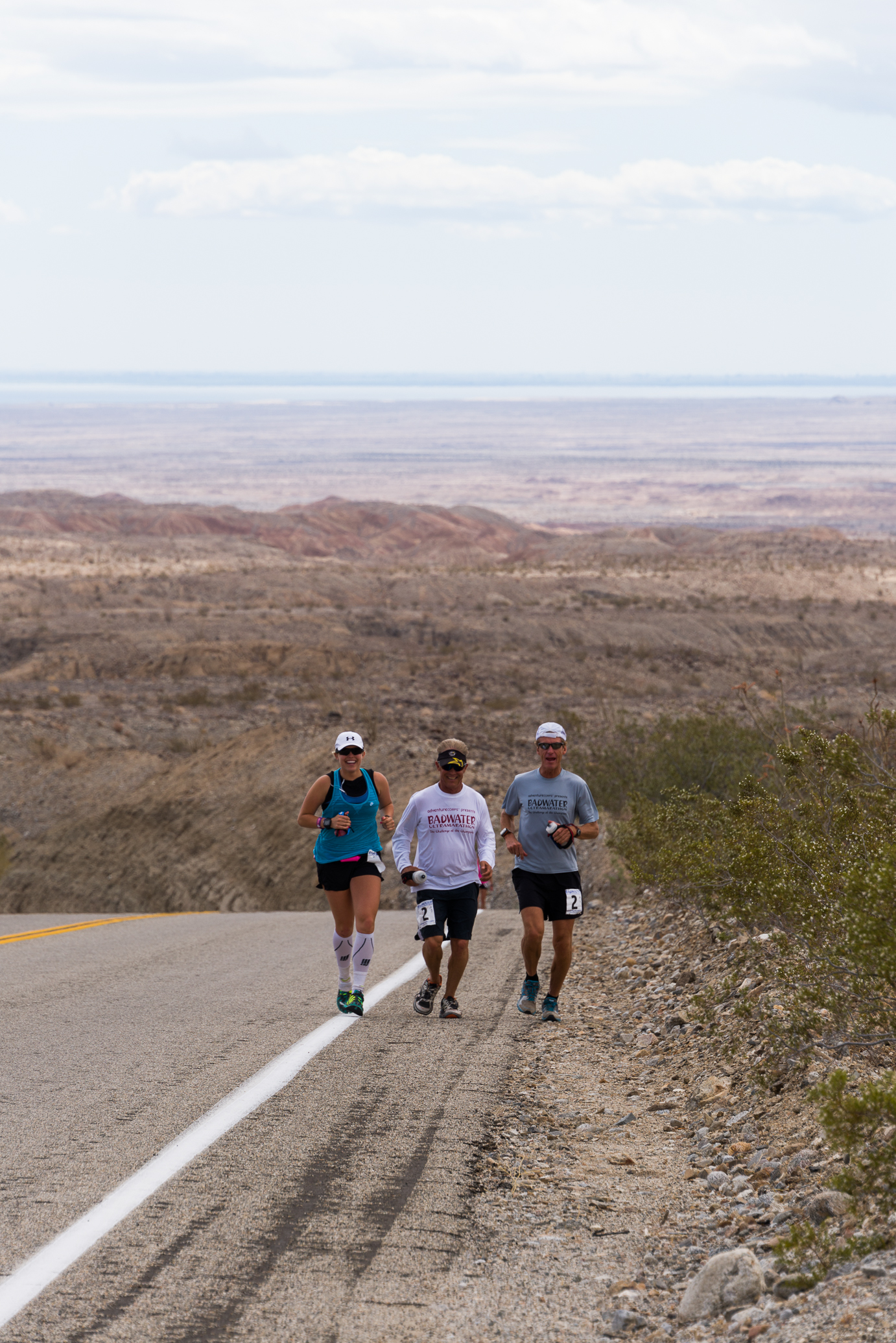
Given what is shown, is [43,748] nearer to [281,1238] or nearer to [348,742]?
[348,742]

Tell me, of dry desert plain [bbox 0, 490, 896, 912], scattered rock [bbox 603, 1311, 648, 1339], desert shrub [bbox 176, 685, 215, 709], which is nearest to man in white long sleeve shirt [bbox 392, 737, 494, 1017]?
scattered rock [bbox 603, 1311, 648, 1339]

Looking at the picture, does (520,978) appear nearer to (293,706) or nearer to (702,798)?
(702,798)

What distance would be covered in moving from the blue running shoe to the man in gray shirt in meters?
0.13

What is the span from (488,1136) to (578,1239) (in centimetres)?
113

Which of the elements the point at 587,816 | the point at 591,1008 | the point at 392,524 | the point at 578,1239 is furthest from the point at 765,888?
the point at 392,524

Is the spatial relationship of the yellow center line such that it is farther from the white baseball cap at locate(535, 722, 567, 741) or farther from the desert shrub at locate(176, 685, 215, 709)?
the desert shrub at locate(176, 685, 215, 709)

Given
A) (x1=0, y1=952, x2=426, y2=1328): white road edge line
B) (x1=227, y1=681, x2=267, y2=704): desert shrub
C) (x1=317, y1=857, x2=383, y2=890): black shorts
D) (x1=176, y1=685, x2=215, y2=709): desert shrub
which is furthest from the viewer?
(x1=227, y1=681, x2=267, y2=704): desert shrub

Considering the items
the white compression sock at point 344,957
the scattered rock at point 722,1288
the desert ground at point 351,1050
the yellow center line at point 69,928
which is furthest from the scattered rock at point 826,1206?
the yellow center line at point 69,928

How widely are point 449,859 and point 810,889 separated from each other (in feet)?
7.43

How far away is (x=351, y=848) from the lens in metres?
8.06

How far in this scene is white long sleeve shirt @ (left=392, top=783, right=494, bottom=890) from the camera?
319 inches

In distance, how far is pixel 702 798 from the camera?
12.7 m

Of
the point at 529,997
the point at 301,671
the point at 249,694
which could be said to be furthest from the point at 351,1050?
the point at 301,671

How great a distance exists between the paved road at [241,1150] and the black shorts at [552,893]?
77 cm
